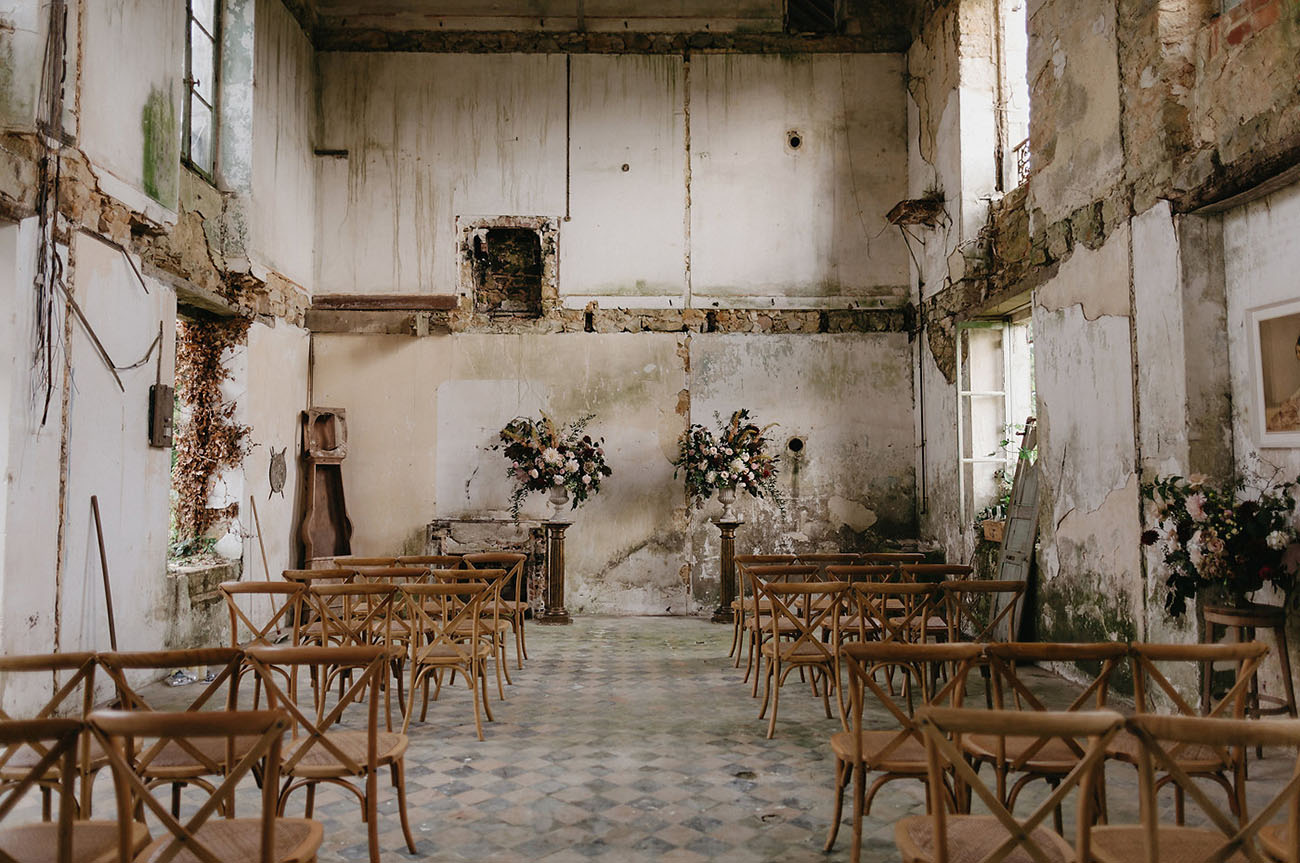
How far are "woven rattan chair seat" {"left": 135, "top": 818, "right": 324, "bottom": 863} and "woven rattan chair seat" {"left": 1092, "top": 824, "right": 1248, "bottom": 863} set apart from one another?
203cm

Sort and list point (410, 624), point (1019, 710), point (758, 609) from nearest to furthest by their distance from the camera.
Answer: point (1019, 710), point (410, 624), point (758, 609)

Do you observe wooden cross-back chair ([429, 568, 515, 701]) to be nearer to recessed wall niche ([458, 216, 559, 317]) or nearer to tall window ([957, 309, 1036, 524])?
recessed wall niche ([458, 216, 559, 317])

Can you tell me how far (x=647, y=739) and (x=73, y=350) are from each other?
4051 millimetres

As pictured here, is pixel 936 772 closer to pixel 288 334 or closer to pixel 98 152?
pixel 98 152

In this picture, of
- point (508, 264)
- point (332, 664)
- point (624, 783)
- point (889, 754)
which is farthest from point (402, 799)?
point (508, 264)

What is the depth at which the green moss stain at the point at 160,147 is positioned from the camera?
18.9ft

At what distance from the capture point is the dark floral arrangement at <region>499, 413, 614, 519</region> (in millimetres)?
→ 8367

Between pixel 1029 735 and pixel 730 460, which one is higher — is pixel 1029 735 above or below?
below

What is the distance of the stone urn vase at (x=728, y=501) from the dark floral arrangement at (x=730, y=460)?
2.0 inches

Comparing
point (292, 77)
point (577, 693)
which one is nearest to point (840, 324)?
point (577, 693)

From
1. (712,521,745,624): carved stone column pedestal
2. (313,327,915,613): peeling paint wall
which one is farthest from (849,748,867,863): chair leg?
(313,327,915,613): peeling paint wall

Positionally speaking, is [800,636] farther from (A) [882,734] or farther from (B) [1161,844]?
(B) [1161,844]

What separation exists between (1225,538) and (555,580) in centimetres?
584

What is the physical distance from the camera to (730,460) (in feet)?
28.3
